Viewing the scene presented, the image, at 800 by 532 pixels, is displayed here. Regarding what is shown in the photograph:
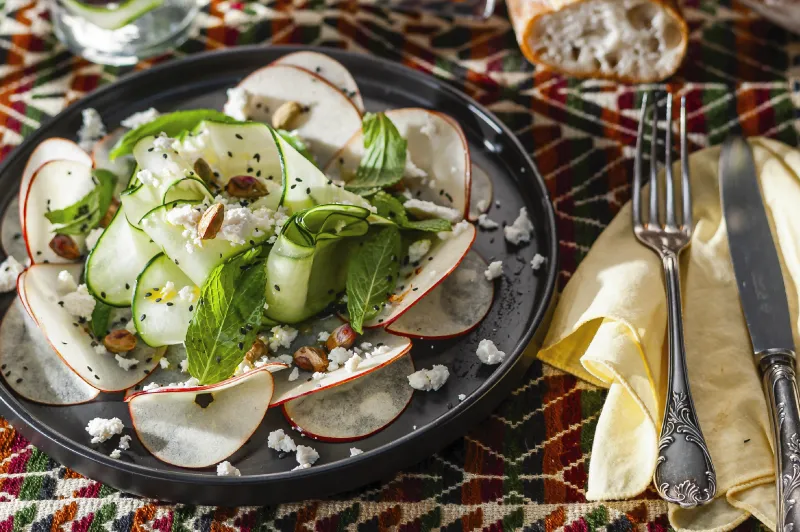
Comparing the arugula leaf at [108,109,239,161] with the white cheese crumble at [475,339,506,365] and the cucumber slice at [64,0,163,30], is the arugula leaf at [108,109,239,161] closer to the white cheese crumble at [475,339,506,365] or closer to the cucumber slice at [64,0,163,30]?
the cucumber slice at [64,0,163,30]

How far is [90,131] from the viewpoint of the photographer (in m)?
2.08

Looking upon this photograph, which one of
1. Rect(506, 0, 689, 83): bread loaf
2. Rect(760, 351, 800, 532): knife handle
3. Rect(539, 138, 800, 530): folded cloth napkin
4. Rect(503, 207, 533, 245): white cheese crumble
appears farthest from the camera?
Rect(506, 0, 689, 83): bread loaf

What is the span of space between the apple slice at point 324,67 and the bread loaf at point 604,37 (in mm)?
513

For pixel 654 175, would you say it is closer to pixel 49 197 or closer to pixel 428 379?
pixel 428 379

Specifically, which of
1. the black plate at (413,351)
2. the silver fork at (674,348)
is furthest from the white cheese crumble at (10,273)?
the silver fork at (674,348)

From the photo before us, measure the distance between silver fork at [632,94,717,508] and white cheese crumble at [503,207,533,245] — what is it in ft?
0.78

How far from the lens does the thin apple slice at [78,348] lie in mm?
1651

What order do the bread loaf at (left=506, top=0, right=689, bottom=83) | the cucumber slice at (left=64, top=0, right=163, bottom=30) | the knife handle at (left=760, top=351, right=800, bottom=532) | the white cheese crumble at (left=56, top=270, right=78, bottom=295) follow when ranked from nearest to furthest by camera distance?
1. the knife handle at (left=760, top=351, right=800, bottom=532)
2. the white cheese crumble at (left=56, top=270, right=78, bottom=295)
3. the bread loaf at (left=506, top=0, right=689, bottom=83)
4. the cucumber slice at (left=64, top=0, right=163, bottom=30)

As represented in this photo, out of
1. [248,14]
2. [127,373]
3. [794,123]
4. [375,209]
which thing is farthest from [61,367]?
[794,123]

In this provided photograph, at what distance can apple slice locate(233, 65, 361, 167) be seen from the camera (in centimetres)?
202

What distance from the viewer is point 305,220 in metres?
1.64

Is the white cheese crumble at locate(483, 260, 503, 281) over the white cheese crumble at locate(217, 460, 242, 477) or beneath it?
over

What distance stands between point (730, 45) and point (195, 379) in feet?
5.85

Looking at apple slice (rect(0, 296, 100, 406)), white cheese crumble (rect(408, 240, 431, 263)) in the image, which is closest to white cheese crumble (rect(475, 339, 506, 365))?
white cheese crumble (rect(408, 240, 431, 263))
